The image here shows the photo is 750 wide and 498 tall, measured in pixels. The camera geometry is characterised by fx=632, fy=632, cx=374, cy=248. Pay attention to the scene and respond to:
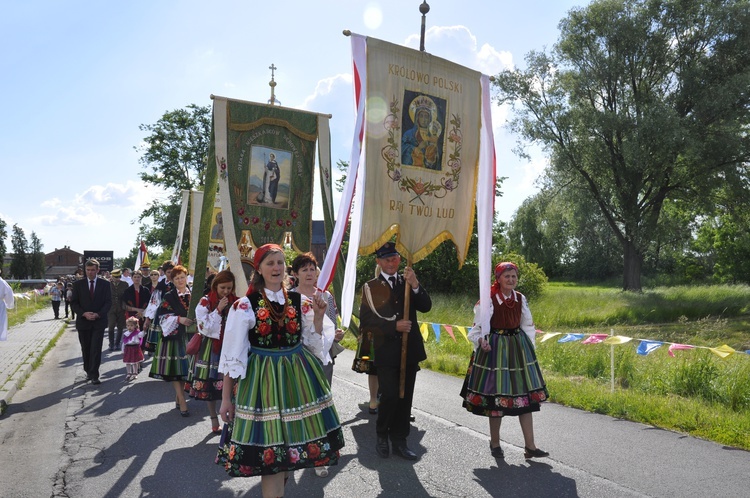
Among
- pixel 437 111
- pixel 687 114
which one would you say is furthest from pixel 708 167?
pixel 437 111

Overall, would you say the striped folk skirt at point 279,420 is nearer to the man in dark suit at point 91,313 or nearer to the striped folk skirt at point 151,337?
the striped folk skirt at point 151,337

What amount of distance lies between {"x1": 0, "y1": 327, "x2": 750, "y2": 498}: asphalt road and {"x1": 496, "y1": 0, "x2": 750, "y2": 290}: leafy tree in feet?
76.2

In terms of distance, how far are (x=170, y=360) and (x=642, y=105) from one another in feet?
84.7

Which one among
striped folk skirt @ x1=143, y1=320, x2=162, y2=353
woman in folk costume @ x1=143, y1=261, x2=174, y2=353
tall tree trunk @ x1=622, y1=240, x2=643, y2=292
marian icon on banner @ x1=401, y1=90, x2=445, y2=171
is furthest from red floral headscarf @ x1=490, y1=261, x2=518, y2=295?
tall tree trunk @ x1=622, y1=240, x2=643, y2=292

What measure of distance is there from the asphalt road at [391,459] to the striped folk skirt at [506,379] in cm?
47

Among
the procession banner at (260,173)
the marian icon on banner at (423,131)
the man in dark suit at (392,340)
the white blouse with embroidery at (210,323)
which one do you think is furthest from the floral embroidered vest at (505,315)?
the procession banner at (260,173)

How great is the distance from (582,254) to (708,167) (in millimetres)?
34349

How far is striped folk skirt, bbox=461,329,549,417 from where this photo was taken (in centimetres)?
570

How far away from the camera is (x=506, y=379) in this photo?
18.9ft

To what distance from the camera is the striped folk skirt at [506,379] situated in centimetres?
570

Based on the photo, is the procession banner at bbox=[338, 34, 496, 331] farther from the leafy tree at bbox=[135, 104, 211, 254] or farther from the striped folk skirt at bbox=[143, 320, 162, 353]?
the leafy tree at bbox=[135, 104, 211, 254]

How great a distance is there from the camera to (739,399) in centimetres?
768

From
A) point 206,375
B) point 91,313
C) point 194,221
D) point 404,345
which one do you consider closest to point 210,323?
point 206,375

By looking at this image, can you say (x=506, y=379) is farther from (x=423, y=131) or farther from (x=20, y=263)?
(x=20, y=263)
